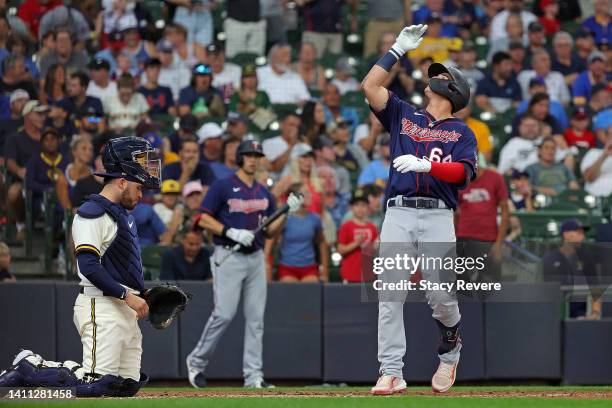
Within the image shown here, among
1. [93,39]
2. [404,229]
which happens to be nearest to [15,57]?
[93,39]

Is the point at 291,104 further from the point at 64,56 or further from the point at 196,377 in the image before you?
the point at 196,377

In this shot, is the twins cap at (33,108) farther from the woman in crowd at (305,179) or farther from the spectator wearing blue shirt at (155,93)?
the woman in crowd at (305,179)

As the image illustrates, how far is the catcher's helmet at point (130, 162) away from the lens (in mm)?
7383

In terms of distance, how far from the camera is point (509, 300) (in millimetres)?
11836

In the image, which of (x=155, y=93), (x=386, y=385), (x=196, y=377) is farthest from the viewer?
(x=155, y=93)

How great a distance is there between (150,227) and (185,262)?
2.46ft

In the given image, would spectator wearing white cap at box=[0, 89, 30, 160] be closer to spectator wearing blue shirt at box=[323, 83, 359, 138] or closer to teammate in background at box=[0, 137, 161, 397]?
spectator wearing blue shirt at box=[323, 83, 359, 138]

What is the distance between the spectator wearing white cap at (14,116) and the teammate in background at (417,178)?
646cm

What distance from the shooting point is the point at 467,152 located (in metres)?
8.15

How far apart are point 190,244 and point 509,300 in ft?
Result: 10.2

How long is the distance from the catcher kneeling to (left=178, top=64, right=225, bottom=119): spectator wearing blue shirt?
771 cm

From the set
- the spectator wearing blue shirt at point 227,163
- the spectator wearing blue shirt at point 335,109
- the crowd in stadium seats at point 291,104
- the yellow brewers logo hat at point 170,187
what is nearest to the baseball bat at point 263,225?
the crowd in stadium seats at point 291,104

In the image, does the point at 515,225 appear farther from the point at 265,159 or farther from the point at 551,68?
the point at 551,68

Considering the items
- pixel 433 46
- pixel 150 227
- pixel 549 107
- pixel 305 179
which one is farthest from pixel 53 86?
pixel 549 107
